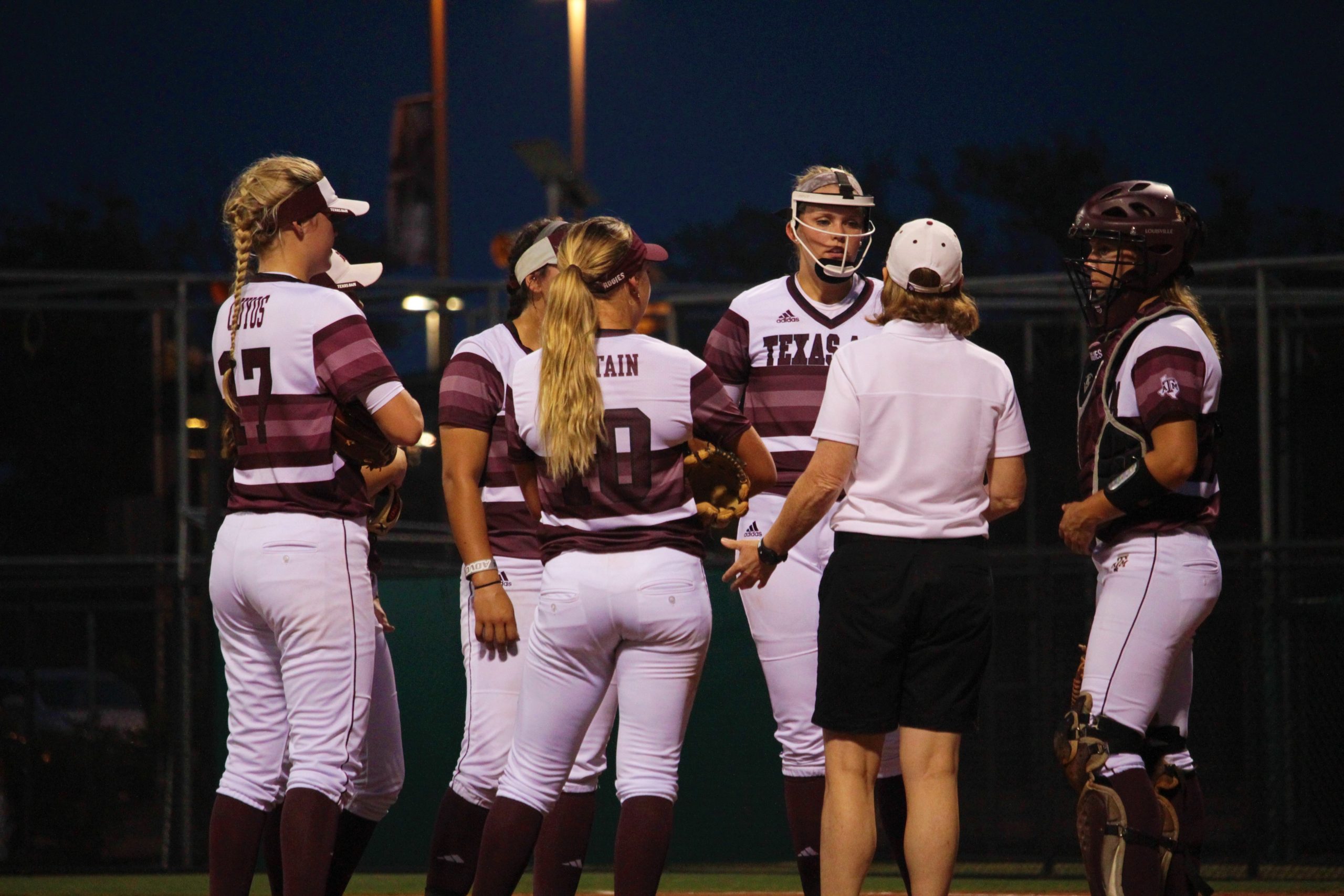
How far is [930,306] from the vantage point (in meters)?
4.73

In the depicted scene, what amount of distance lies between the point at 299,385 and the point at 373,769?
1.32 metres

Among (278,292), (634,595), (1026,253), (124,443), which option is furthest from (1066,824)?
(1026,253)

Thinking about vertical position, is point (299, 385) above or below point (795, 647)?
above

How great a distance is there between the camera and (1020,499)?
4910 mm

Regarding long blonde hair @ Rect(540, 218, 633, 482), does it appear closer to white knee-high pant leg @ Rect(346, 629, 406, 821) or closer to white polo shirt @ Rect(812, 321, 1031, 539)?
white polo shirt @ Rect(812, 321, 1031, 539)

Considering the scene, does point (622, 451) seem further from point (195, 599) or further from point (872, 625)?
point (195, 599)

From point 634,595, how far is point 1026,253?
2493 cm

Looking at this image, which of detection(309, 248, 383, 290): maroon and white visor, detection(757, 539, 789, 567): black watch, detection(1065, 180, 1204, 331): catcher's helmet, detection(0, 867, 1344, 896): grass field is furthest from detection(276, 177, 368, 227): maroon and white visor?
detection(0, 867, 1344, 896): grass field

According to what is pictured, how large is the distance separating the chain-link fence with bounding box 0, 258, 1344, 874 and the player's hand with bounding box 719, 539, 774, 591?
13.1ft

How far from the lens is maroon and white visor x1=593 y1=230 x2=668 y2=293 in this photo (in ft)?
15.4

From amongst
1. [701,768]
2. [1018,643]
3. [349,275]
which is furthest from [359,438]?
[1018,643]

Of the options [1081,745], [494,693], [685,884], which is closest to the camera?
[1081,745]

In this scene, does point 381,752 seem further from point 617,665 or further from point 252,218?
point 252,218

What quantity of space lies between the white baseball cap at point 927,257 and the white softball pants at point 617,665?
3.49ft
